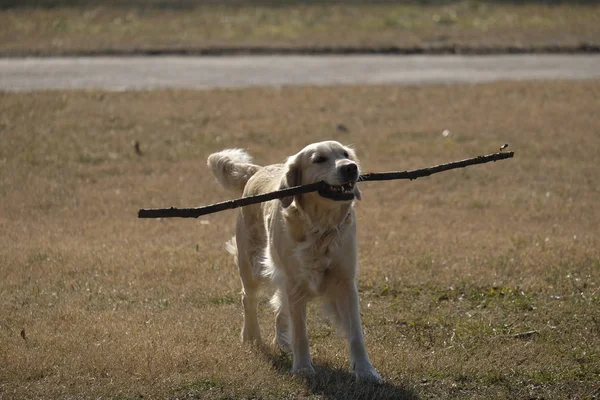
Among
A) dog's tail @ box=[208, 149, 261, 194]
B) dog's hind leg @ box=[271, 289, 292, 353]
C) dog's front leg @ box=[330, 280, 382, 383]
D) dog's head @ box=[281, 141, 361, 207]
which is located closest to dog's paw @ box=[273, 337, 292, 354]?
dog's hind leg @ box=[271, 289, 292, 353]

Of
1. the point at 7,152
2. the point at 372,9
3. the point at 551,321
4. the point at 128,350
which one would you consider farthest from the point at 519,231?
the point at 372,9

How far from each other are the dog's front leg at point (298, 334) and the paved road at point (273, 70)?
12.8 meters

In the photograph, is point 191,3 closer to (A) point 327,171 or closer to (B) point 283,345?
(B) point 283,345

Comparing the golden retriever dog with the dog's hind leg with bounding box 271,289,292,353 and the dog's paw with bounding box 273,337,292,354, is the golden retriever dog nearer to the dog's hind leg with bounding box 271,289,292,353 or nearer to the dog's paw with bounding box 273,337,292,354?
the dog's hind leg with bounding box 271,289,292,353

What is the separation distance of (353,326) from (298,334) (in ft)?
1.37

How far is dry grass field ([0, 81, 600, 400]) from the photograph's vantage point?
6777mm

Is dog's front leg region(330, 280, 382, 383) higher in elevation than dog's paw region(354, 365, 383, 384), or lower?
higher

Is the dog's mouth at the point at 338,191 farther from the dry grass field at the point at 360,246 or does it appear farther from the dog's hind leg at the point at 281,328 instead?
the dry grass field at the point at 360,246

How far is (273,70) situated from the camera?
2145 cm

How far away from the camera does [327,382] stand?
6629 mm

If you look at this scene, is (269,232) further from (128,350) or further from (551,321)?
(551,321)

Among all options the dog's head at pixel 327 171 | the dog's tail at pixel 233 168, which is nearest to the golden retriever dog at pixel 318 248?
the dog's head at pixel 327 171

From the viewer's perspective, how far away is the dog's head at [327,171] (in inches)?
260

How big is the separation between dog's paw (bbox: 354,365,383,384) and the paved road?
1332 centimetres
